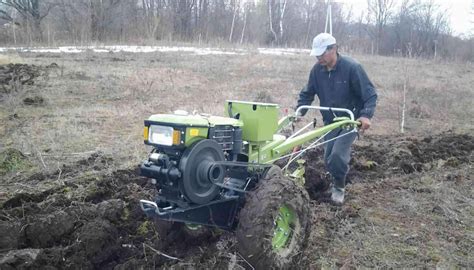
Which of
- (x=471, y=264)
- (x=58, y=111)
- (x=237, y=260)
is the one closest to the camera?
(x=237, y=260)

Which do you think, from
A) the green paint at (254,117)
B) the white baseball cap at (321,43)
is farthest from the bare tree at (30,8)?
the green paint at (254,117)

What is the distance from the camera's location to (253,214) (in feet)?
10.9

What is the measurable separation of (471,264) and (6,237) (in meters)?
3.80

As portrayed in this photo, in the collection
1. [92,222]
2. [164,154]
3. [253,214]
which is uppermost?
[164,154]

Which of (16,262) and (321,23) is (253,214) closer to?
(16,262)

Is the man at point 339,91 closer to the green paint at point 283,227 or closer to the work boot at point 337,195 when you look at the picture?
the work boot at point 337,195

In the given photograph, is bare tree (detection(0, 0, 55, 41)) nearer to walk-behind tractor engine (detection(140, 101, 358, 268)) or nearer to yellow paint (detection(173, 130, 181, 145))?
walk-behind tractor engine (detection(140, 101, 358, 268))

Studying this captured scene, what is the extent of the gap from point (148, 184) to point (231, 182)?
1.73 metres

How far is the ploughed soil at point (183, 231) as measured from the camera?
362 centimetres

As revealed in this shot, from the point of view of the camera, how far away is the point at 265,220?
130 inches

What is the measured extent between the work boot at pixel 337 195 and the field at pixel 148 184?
21 centimetres

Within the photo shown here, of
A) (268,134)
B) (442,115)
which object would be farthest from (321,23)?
(268,134)

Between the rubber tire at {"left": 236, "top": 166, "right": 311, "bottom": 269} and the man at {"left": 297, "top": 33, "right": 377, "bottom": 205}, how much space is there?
63.3 inches

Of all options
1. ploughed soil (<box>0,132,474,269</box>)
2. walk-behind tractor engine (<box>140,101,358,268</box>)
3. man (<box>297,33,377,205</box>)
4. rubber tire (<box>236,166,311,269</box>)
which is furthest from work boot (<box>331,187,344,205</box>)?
rubber tire (<box>236,166,311,269</box>)
